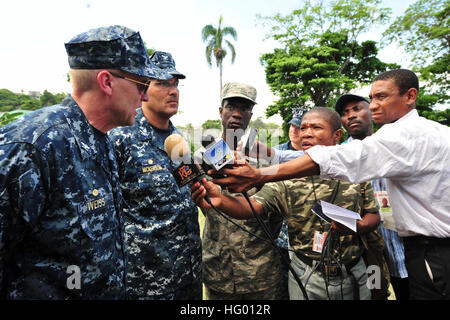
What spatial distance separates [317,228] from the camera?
94.6 inches

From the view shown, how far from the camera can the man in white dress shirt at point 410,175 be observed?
1840mm

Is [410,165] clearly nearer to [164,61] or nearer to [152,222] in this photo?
[152,222]

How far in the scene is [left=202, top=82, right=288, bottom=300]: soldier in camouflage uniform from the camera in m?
2.68

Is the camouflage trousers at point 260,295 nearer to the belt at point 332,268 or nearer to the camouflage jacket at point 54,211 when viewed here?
the belt at point 332,268

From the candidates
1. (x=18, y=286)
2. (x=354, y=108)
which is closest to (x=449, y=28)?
(x=354, y=108)

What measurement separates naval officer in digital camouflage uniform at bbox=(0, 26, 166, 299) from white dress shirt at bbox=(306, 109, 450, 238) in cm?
138

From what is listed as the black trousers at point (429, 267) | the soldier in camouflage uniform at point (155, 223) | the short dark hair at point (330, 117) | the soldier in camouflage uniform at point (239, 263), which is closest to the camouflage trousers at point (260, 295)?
the soldier in camouflage uniform at point (239, 263)

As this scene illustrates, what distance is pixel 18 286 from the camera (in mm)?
1318

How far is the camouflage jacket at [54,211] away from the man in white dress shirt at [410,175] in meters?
0.92

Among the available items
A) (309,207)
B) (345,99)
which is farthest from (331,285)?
(345,99)

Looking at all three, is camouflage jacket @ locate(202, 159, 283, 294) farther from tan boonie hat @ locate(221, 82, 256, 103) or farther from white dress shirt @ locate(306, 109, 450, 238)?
tan boonie hat @ locate(221, 82, 256, 103)

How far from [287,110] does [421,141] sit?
22623 mm

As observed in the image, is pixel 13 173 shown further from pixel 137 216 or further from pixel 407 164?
pixel 407 164

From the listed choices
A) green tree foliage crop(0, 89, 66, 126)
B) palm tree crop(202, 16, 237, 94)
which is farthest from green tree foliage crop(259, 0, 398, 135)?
green tree foliage crop(0, 89, 66, 126)
